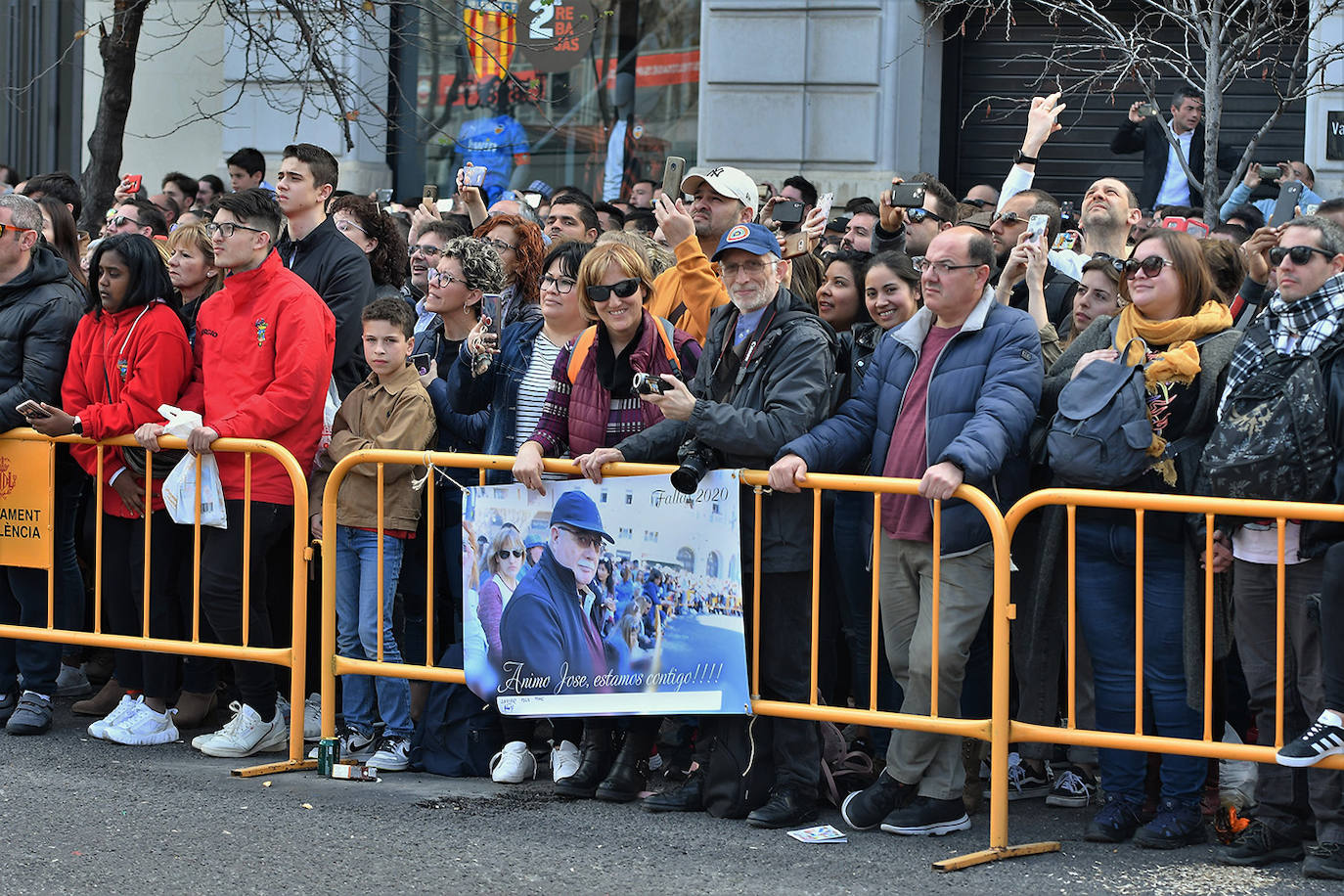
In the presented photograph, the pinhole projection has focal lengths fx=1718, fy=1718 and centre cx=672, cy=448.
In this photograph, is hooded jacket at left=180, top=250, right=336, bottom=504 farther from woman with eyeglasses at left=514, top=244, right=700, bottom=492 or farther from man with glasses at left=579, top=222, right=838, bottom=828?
man with glasses at left=579, top=222, right=838, bottom=828

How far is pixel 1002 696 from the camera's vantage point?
19.2 feet

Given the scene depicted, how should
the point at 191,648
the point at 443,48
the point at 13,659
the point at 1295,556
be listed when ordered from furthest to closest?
the point at 443,48 → the point at 13,659 → the point at 191,648 → the point at 1295,556

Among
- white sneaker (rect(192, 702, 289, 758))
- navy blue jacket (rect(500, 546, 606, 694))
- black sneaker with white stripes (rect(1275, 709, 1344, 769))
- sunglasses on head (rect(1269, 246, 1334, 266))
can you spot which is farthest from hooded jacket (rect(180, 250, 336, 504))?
black sneaker with white stripes (rect(1275, 709, 1344, 769))

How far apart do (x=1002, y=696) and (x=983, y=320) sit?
131 cm

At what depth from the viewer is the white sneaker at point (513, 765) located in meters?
6.75

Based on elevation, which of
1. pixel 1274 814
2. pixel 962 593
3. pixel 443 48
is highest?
pixel 443 48

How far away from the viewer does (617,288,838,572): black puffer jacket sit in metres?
6.06

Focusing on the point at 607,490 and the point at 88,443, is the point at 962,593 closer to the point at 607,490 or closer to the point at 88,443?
the point at 607,490

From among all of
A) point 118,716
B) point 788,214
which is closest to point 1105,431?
point 788,214

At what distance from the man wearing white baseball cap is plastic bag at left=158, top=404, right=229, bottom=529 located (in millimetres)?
1922

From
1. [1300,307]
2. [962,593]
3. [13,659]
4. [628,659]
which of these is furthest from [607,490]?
[13,659]

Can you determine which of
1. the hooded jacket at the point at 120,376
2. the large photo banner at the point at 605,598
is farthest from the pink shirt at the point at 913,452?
the hooded jacket at the point at 120,376

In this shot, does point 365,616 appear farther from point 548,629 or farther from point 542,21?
point 542,21

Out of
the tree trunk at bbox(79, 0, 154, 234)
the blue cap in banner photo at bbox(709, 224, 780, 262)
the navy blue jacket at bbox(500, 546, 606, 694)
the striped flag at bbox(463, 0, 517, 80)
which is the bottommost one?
the navy blue jacket at bbox(500, 546, 606, 694)
